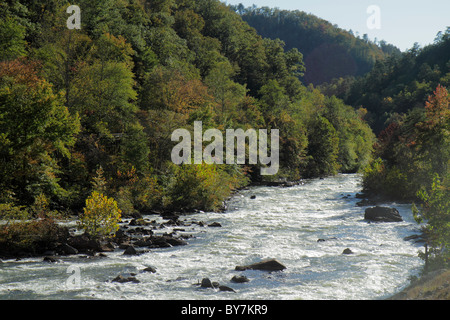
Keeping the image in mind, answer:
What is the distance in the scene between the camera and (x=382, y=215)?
99.0 feet

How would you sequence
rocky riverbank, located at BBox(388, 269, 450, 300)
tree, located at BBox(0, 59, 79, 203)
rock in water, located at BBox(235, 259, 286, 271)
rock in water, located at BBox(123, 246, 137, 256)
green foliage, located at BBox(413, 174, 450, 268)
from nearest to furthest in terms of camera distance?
rocky riverbank, located at BBox(388, 269, 450, 300) < green foliage, located at BBox(413, 174, 450, 268) < rock in water, located at BBox(235, 259, 286, 271) < rock in water, located at BBox(123, 246, 137, 256) < tree, located at BBox(0, 59, 79, 203)

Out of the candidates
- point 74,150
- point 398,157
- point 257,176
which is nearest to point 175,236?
point 74,150

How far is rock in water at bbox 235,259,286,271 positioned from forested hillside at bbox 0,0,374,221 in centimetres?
969

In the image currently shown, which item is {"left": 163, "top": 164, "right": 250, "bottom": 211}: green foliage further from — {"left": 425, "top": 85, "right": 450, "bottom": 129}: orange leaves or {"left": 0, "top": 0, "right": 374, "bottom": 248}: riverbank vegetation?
{"left": 425, "top": 85, "right": 450, "bottom": 129}: orange leaves

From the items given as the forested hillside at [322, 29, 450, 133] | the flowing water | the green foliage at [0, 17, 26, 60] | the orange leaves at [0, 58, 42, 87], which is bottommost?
the flowing water

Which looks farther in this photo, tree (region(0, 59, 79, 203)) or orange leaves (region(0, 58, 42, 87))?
orange leaves (region(0, 58, 42, 87))

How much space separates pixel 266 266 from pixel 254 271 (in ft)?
2.14

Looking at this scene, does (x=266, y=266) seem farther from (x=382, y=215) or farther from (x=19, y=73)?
(x=19, y=73)

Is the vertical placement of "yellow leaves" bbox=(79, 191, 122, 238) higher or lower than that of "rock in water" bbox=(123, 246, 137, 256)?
higher

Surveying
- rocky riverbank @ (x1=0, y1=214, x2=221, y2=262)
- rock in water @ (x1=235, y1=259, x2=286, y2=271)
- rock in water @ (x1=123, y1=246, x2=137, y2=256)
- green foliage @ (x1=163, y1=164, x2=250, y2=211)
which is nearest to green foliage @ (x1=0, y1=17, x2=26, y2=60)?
green foliage @ (x1=163, y1=164, x2=250, y2=211)

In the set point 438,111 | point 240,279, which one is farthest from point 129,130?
point 438,111

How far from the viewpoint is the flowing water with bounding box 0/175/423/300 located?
14883mm

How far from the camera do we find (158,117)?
40.9 meters
